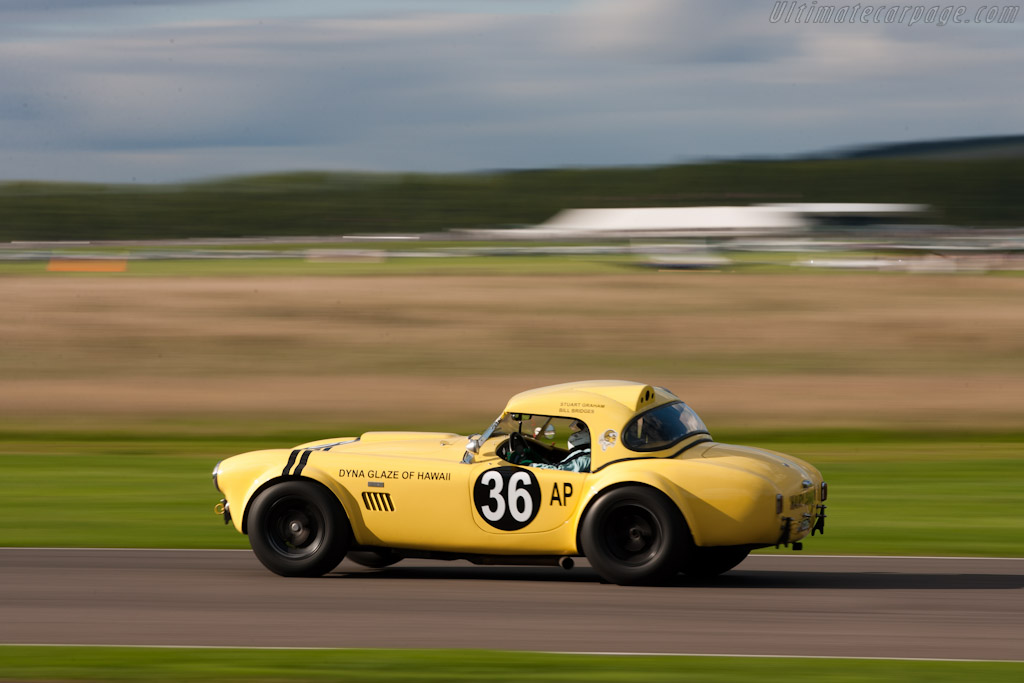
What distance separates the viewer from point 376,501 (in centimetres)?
886

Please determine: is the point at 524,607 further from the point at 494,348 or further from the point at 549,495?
the point at 494,348

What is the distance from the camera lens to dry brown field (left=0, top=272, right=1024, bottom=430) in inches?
860

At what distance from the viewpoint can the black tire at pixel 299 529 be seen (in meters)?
8.87

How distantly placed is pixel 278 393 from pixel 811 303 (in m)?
16.3

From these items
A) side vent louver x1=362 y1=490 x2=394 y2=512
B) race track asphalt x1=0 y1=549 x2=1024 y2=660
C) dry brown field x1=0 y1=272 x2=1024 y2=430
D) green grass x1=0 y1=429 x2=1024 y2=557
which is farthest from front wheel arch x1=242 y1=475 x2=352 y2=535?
dry brown field x1=0 y1=272 x2=1024 y2=430

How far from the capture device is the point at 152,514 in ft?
41.4

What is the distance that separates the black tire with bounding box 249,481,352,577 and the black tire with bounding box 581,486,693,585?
1.74 meters

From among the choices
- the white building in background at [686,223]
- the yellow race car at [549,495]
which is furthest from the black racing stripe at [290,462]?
the white building in background at [686,223]

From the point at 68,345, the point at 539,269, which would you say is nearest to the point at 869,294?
the point at 539,269

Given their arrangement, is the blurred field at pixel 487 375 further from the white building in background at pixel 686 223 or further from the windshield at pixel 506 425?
the white building in background at pixel 686 223

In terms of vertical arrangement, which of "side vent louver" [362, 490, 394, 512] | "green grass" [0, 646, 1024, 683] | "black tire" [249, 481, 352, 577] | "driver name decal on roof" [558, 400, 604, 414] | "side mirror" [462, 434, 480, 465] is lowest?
"green grass" [0, 646, 1024, 683]

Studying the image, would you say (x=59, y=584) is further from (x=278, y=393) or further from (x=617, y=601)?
(x=278, y=393)

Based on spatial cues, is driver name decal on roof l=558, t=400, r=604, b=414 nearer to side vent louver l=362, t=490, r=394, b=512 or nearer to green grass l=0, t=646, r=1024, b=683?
side vent louver l=362, t=490, r=394, b=512

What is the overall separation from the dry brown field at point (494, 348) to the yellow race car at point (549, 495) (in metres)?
11.1
